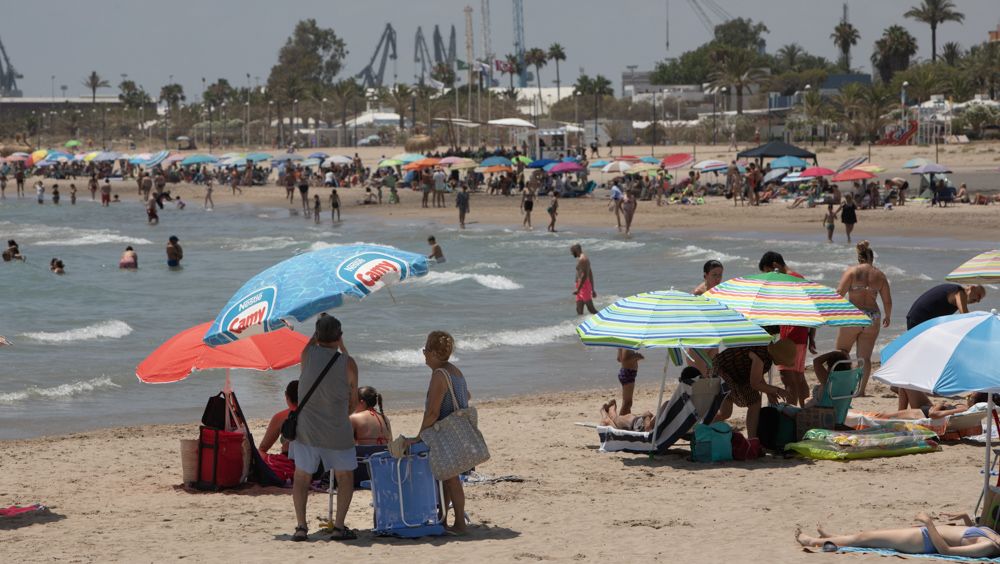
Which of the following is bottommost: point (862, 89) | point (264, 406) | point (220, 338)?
point (264, 406)

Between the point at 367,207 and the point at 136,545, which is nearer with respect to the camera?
the point at 136,545

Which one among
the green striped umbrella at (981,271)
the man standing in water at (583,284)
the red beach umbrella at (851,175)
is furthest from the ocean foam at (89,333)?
the red beach umbrella at (851,175)

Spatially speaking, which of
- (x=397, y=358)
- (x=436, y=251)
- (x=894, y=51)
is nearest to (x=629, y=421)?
(x=397, y=358)

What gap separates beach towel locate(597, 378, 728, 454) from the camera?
8328 mm

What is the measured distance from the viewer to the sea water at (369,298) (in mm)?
13719

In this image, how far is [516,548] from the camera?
6.30 meters

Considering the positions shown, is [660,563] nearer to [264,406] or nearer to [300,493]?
[300,493]

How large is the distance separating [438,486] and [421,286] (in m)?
18.3

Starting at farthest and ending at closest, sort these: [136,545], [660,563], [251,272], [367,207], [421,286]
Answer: [367,207], [251,272], [421,286], [136,545], [660,563]

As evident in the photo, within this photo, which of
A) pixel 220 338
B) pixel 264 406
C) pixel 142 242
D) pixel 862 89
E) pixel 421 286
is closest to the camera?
pixel 220 338

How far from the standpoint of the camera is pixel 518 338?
1738 centimetres

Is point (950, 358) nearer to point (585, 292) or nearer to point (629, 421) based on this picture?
point (629, 421)

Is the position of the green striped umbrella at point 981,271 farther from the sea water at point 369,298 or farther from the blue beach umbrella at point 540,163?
the blue beach umbrella at point 540,163

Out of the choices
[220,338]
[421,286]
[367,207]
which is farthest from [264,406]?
[367,207]
